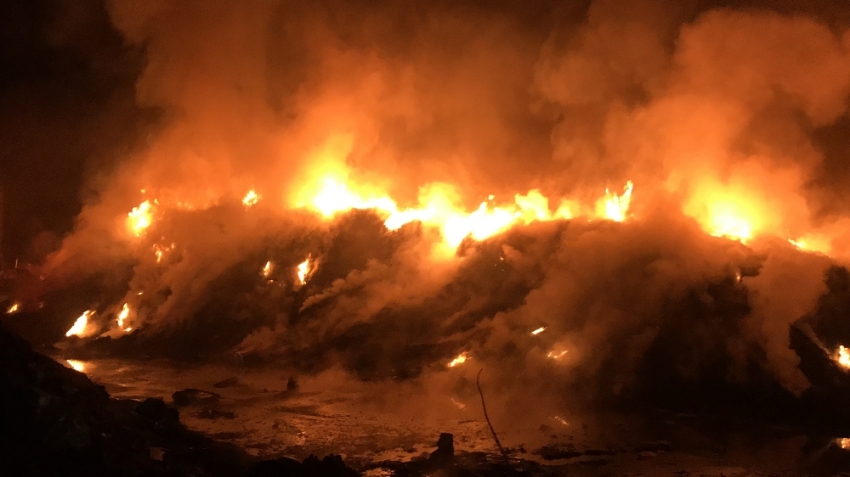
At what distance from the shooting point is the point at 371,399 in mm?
26578

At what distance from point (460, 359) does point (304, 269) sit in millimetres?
15596

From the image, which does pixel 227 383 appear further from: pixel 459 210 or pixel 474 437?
pixel 459 210

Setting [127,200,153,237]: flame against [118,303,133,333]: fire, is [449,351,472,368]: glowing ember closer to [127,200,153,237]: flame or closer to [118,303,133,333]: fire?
[118,303,133,333]: fire

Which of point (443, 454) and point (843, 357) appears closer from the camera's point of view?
point (443, 454)

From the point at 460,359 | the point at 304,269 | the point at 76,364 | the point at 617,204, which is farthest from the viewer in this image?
the point at 304,269

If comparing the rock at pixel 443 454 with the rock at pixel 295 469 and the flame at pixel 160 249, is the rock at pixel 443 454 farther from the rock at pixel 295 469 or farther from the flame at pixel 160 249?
the flame at pixel 160 249

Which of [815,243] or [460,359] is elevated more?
[815,243]

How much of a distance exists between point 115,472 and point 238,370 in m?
21.1

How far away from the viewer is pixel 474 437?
819 inches

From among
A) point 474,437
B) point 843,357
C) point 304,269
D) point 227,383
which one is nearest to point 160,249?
point 304,269

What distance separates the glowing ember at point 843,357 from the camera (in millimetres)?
27141

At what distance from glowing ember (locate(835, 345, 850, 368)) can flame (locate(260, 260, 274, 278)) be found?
3212 centimetres

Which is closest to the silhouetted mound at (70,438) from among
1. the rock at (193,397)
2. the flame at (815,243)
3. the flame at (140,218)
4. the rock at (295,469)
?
the rock at (295,469)

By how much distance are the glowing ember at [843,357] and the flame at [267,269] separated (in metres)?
32.1
